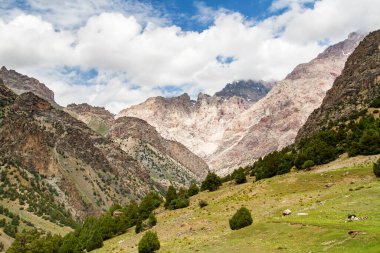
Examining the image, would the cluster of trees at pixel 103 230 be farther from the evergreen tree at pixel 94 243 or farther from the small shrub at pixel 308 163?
the small shrub at pixel 308 163

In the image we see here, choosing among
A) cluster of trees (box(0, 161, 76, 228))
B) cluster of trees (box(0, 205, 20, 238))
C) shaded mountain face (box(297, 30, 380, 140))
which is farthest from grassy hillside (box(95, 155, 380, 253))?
cluster of trees (box(0, 161, 76, 228))

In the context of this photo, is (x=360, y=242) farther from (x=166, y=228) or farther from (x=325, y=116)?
(x=325, y=116)

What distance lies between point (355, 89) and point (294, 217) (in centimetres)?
13003

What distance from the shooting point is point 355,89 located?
153 m

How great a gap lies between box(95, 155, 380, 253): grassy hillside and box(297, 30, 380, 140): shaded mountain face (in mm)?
69464

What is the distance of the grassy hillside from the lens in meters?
26.1

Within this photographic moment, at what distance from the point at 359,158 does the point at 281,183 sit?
12280mm

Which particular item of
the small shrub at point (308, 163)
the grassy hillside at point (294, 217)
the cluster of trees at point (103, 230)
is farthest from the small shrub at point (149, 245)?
the small shrub at point (308, 163)

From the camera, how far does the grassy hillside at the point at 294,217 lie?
2614 centimetres

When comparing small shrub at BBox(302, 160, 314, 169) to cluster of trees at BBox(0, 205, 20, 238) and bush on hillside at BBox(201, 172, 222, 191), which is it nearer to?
bush on hillside at BBox(201, 172, 222, 191)

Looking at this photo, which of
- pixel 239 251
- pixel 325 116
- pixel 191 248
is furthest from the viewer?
pixel 325 116

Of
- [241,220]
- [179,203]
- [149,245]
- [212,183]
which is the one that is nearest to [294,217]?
[241,220]

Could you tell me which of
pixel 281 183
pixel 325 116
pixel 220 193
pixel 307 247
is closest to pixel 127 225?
pixel 220 193

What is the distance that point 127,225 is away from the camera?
7300cm
